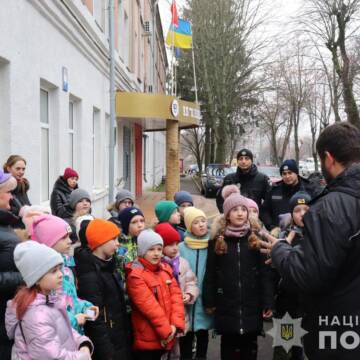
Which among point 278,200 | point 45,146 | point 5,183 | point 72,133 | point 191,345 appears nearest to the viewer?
point 5,183

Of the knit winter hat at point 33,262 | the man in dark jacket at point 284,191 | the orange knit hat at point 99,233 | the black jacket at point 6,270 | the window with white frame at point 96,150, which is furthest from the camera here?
the window with white frame at point 96,150

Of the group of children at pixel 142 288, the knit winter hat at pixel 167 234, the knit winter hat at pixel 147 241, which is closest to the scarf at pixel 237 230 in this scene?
the group of children at pixel 142 288

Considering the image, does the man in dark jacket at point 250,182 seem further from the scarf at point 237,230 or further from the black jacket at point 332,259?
the black jacket at point 332,259

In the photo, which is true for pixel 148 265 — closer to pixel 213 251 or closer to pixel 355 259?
pixel 213 251

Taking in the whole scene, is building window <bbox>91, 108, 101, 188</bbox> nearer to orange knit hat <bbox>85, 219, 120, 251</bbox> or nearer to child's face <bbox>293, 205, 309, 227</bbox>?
child's face <bbox>293, 205, 309, 227</bbox>

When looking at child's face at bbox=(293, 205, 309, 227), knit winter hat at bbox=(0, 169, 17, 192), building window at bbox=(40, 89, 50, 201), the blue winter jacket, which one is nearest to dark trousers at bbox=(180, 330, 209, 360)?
the blue winter jacket

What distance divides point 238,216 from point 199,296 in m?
0.79

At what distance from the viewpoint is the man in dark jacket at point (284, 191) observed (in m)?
5.35

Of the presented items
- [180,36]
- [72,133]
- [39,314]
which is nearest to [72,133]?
[72,133]

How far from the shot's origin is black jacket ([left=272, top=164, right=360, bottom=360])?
2.06 metres

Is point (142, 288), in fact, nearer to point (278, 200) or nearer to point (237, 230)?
point (237, 230)

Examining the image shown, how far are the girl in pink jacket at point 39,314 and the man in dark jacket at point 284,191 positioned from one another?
3362 millimetres

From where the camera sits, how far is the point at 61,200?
588 cm

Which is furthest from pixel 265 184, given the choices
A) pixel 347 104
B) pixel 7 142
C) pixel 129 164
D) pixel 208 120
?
pixel 208 120
